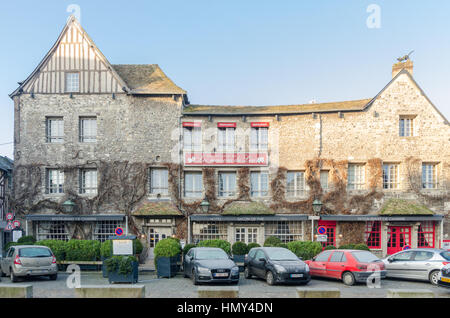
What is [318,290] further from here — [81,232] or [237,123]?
[81,232]

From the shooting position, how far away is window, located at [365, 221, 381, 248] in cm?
2100

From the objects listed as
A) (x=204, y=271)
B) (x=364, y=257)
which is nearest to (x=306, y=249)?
(x=364, y=257)

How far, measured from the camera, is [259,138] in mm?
21969

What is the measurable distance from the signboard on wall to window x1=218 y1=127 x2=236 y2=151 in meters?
0.47

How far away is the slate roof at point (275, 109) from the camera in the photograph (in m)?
21.6

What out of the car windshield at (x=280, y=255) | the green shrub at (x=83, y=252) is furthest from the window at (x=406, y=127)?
the green shrub at (x=83, y=252)

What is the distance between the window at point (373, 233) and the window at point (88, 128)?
52.7 ft

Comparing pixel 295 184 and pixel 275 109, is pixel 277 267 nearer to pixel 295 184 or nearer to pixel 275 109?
pixel 295 184

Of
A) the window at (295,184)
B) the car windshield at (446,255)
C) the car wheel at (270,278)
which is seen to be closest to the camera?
the car wheel at (270,278)

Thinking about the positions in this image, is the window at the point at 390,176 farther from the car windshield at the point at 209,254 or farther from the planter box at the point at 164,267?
the planter box at the point at 164,267

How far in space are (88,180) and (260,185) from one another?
9687 mm

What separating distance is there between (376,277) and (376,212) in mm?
8867

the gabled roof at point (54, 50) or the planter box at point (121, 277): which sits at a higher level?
the gabled roof at point (54, 50)
